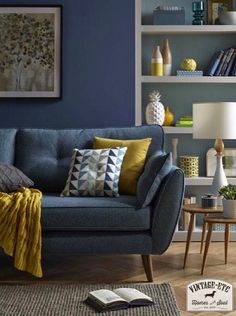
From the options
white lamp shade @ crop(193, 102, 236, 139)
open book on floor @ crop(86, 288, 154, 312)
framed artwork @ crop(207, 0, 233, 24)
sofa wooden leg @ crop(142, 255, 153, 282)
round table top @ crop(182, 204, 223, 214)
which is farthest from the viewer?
framed artwork @ crop(207, 0, 233, 24)

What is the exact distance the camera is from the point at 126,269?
3.93m

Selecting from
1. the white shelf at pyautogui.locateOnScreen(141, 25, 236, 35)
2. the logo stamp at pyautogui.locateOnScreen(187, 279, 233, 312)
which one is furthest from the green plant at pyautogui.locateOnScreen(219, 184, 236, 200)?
the white shelf at pyautogui.locateOnScreen(141, 25, 236, 35)

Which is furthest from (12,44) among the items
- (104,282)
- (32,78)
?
(104,282)

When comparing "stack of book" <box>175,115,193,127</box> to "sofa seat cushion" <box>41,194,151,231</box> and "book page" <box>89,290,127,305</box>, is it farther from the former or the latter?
"book page" <box>89,290,127,305</box>

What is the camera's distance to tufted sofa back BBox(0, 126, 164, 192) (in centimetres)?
418

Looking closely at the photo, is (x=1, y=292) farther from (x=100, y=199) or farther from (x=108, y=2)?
(x=108, y=2)

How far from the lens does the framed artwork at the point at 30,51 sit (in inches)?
191

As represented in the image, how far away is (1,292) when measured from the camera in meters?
3.26

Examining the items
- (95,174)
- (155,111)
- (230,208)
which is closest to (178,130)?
(155,111)

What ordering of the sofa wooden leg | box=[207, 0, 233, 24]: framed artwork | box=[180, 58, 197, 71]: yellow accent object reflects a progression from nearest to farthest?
the sofa wooden leg → box=[180, 58, 197, 71]: yellow accent object → box=[207, 0, 233, 24]: framed artwork

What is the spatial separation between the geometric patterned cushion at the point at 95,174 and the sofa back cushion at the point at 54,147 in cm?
24

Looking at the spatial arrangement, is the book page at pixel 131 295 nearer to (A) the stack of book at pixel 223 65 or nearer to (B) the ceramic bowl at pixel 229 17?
(A) the stack of book at pixel 223 65

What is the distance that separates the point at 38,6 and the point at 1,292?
252 cm

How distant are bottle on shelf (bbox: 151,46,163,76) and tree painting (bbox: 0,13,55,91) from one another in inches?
32.6
